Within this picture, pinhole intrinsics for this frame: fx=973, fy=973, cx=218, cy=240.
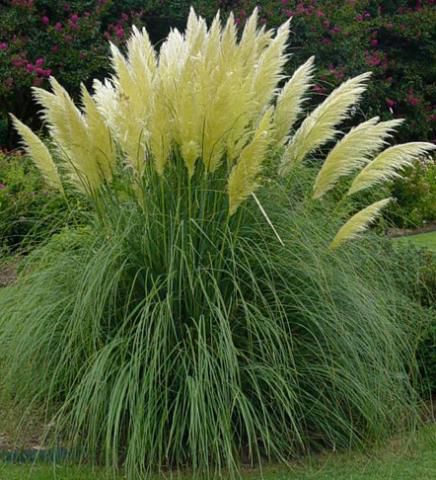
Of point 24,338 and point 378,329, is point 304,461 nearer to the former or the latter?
point 378,329

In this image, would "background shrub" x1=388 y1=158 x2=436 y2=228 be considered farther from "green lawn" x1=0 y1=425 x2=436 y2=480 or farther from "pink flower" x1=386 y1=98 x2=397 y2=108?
"green lawn" x1=0 y1=425 x2=436 y2=480

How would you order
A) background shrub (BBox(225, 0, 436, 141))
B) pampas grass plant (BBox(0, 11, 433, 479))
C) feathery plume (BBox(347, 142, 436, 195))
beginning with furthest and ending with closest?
1. background shrub (BBox(225, 0, 436, 141))
2. feathery plume (BBox(347, 142, 436, 195))
3. pampas grass plant (BBox(0, 11, 433, 479))

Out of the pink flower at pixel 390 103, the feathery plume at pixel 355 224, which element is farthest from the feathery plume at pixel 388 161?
the pink flower at pixel 390 103

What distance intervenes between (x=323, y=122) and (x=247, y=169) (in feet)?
2.70

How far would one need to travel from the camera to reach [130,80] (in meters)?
5.26

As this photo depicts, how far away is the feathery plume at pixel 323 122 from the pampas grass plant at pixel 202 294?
17 millimetres

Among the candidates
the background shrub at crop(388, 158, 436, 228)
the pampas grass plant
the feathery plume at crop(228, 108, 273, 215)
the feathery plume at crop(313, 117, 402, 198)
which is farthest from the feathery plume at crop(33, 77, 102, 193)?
the background shrub at crop(388, 158, 436, 228)

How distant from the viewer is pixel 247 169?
16.0 feet

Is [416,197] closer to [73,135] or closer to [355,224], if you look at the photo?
[355,224]

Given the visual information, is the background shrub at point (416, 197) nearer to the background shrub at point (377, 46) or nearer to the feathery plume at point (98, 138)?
the background shrub at point (377, 46)

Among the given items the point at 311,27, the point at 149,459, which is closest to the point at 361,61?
the point at 311,27

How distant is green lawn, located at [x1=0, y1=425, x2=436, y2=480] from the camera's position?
4801mm

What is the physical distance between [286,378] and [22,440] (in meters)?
1.48

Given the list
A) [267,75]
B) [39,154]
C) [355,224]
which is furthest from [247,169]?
[39,154]
